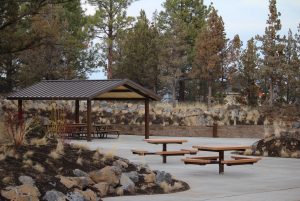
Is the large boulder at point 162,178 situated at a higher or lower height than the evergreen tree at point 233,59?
lower

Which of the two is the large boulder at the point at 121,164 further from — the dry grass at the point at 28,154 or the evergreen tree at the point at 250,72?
the evergreen tree at the point at 250,72

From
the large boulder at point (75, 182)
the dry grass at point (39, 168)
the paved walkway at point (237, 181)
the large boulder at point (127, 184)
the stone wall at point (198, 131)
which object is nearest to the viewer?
the large boulder at point (75, 182)

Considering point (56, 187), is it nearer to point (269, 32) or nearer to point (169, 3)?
point (269, 32)

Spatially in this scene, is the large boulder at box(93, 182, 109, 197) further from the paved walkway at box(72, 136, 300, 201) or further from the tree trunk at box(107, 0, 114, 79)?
the tree trunk at box(107, 0, 114, 79)

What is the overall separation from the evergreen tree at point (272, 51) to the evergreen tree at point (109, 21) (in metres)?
11.7

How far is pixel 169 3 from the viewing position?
1860 inches

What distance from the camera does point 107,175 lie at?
33.7ft

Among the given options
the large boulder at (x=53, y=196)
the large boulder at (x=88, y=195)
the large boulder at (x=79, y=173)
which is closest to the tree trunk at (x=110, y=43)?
the large boulder at (x=79, y=173)

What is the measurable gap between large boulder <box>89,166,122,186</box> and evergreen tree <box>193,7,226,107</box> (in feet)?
98.6

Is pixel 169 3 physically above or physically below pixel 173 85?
above

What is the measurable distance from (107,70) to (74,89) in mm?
19873

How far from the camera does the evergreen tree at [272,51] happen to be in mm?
37969

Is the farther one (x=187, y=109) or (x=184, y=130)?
(x=187, y=109)

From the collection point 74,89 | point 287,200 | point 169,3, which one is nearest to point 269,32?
point 169,3
